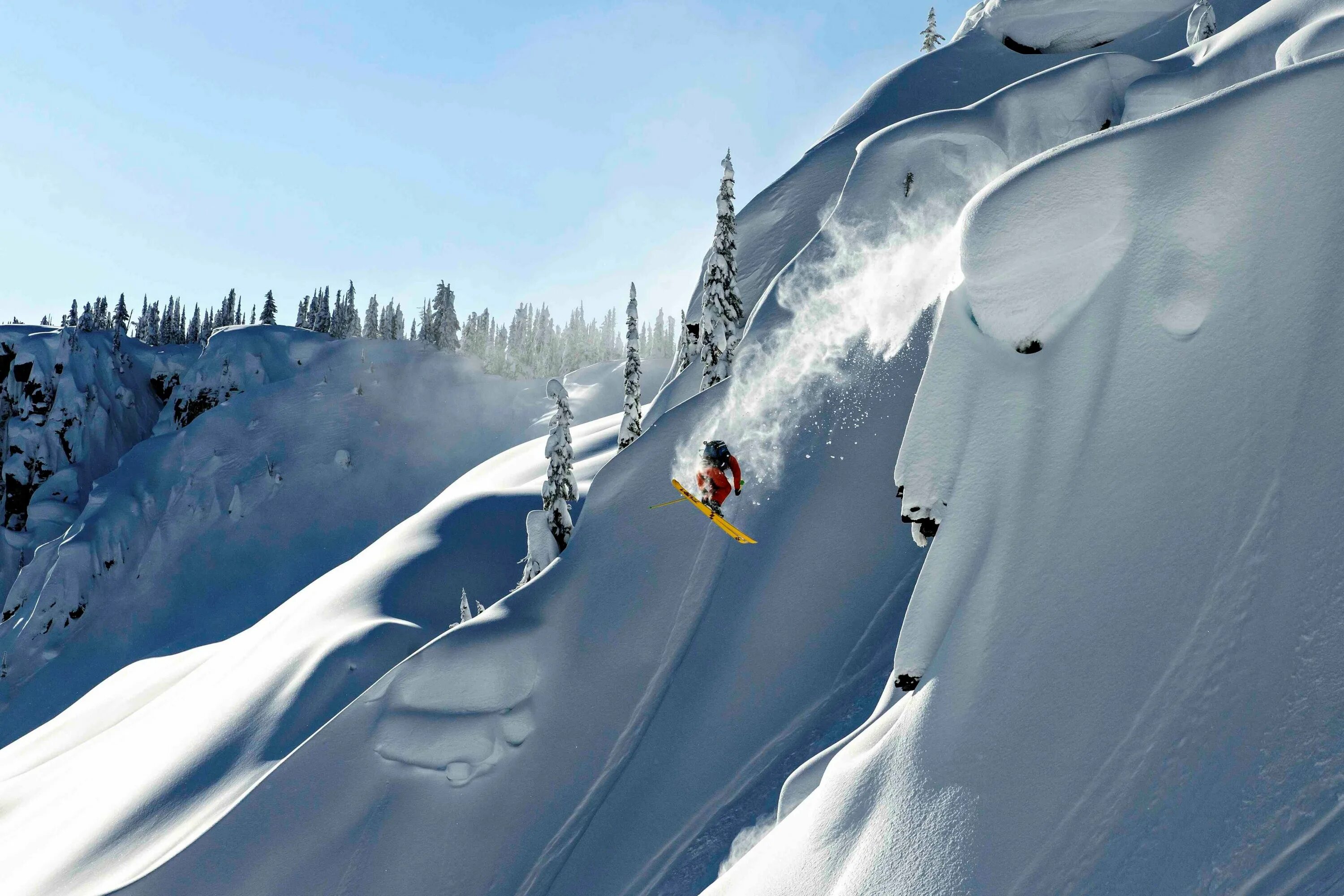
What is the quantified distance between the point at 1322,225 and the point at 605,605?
17.0 metres

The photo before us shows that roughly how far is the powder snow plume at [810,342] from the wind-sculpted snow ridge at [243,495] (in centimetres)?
4255

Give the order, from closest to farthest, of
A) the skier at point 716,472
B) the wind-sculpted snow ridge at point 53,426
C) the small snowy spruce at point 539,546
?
the skier at point 716,472
the small snowy spruce at point 539,546
the wind-sculpted snow ridge at point 53,426

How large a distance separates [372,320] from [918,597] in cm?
13720

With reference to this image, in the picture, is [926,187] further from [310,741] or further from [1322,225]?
[310,741]

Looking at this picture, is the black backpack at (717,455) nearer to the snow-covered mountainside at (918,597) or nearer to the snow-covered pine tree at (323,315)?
the snow-covered mountainside at (918,597)

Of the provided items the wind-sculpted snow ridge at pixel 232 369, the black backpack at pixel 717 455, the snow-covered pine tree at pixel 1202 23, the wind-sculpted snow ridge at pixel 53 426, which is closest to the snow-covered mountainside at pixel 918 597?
the black backpack at pixel 717 455

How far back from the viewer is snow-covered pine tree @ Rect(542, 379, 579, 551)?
2645 cm

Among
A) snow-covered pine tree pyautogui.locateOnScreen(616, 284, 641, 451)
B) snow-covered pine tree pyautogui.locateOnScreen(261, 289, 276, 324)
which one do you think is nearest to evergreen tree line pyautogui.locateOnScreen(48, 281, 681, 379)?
snow-covered pine tree pyautogui.locateOnScreen(261, 289, 276, 324)

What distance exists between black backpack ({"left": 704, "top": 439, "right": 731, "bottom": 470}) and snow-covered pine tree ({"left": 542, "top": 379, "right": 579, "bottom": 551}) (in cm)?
944

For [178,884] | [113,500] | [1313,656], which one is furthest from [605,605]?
[113,500]

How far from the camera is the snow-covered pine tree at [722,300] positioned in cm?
2728

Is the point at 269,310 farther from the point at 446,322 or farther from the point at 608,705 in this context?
the point at 608,705

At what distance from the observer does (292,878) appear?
1916 centimetres

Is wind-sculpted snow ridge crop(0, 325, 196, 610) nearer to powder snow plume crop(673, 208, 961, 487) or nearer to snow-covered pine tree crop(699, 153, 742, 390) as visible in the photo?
snow-covered pine tree crop(699, 153, 742, 390)
